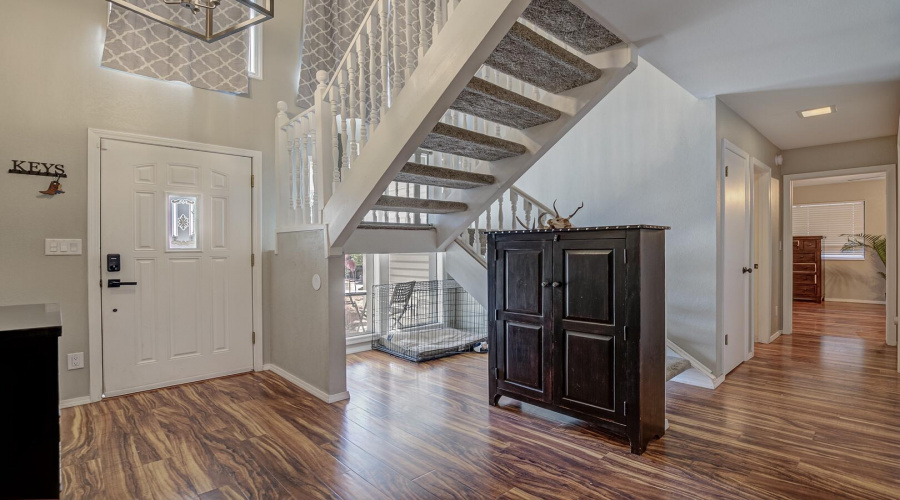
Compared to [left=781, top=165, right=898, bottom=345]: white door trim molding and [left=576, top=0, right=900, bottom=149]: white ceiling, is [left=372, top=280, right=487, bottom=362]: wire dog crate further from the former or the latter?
[left=781, top=165, right=898, bottom=345]: white door trim molding

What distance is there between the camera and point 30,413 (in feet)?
4.19

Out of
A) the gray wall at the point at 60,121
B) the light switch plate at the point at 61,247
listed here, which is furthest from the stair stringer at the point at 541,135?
the light switch plate at the point at 61,247

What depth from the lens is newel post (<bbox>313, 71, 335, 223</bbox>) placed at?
3156mm

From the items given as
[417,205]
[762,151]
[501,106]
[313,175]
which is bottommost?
[417,205]

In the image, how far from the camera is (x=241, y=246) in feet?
12.9

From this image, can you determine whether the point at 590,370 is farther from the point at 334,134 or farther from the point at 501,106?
the point at 334,134

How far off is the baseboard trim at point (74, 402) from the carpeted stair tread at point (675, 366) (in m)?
4.13

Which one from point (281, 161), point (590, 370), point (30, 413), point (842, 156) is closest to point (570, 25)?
point (590, 370)

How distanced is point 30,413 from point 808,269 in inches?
428

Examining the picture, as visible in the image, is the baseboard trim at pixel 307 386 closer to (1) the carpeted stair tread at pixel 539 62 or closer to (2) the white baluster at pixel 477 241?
(2) the white baluster at pixel 477 241

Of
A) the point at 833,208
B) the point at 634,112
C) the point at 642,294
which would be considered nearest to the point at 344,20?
the point at 634,112

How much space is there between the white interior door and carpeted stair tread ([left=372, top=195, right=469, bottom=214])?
2197 mm

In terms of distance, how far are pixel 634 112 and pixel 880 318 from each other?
18.9 feet

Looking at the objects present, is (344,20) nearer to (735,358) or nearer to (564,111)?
(564,111)
